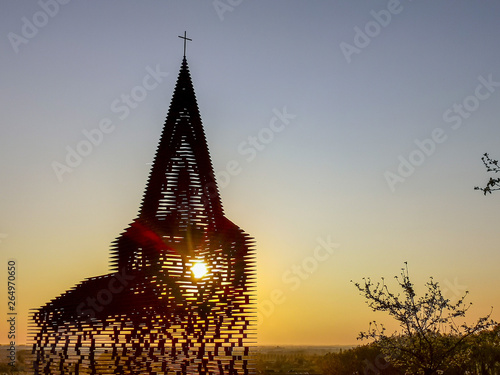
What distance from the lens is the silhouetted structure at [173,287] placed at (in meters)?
14.1

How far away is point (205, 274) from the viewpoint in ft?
47.9

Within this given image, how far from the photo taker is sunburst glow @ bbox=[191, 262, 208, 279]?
1443cm

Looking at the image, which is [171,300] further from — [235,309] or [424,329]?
[424,329]

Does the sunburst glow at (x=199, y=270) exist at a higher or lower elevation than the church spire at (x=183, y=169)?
lower

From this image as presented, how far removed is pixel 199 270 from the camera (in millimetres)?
14523

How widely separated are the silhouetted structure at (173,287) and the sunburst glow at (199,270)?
0.06 m

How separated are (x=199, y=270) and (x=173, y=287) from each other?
3.07 feet

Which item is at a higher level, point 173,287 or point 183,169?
point 183,169

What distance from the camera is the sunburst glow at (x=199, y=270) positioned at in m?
14.4

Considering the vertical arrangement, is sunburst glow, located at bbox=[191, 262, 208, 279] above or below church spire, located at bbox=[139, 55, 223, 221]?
below

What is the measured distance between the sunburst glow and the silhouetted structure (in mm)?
63

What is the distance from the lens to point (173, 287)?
13875 mm

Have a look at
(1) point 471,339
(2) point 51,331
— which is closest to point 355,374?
(1) point 471,339

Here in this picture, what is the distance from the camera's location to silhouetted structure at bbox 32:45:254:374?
46.3 feet
